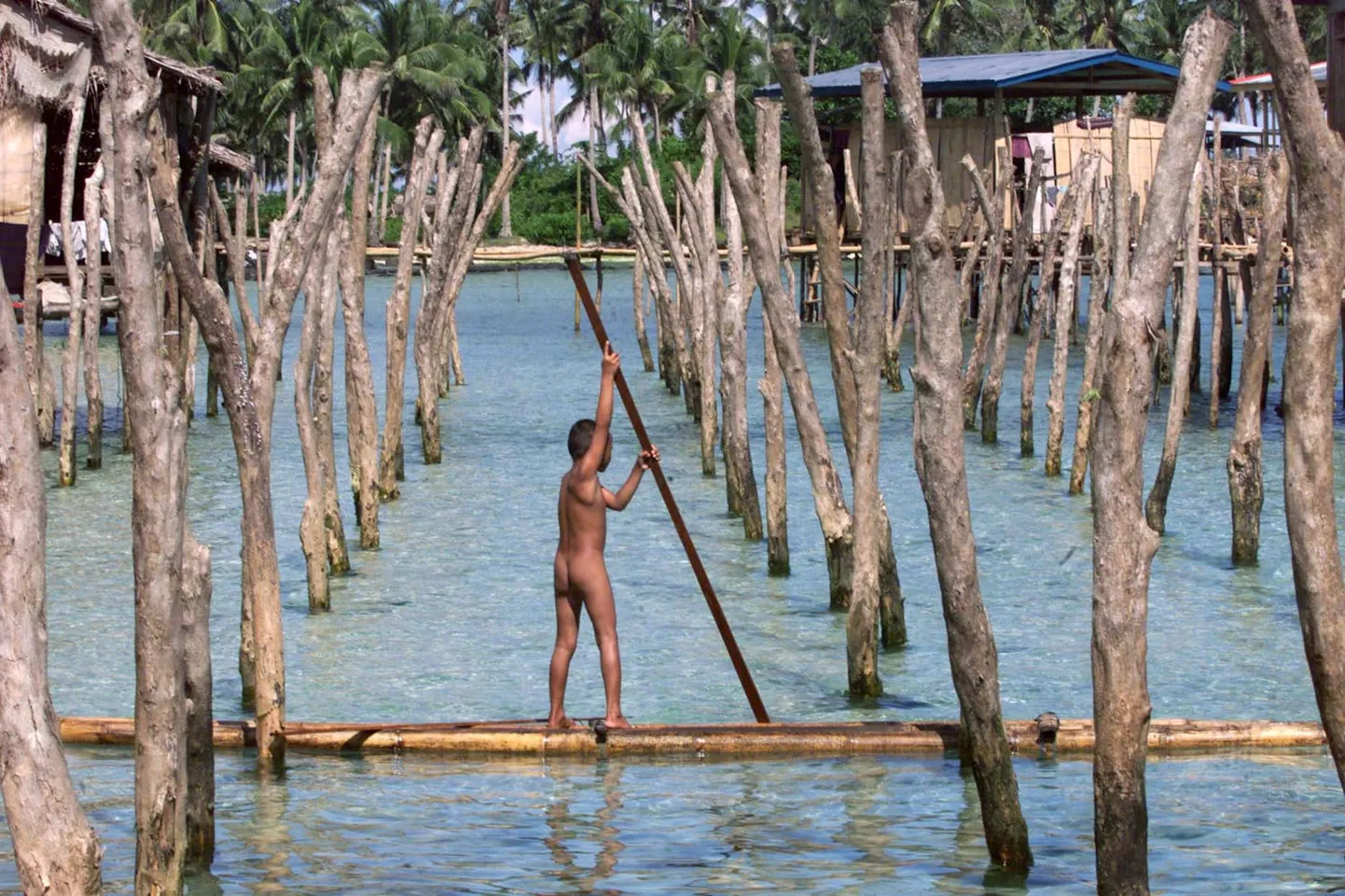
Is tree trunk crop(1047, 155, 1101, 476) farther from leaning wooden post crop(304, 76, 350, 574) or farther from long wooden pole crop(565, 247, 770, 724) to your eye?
long wooden pole crop(565, 247, 770, 724)

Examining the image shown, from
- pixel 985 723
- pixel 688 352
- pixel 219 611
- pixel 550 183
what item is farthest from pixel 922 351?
pixel 550 183

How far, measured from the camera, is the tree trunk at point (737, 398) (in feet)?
39.4

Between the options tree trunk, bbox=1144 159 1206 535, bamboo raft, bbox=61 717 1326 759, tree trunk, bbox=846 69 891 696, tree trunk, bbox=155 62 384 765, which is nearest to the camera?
tree trunk, bbox=155 62 384 765

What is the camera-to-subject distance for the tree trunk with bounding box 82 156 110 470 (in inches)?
564

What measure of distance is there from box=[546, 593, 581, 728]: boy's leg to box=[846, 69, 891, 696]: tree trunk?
4.17ft

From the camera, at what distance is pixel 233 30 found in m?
46.7

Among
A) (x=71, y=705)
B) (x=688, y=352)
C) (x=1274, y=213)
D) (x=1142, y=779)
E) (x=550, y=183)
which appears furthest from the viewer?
(x=550, y=183)

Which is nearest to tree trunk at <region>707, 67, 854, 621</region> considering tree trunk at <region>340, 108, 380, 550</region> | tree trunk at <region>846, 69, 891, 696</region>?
tree trunk at <region>846, 69, 891, 696</region>

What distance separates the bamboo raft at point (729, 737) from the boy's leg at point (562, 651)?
0.14 meters

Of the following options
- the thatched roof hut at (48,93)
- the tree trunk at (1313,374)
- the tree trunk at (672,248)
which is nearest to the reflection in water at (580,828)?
the tree trunk at (1313,374)

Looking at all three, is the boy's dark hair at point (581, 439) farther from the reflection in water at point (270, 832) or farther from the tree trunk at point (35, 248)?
the tree trunk at point (35, 248)

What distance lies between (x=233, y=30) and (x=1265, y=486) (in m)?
37.4

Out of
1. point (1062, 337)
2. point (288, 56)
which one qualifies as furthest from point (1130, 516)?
point (288, 56)

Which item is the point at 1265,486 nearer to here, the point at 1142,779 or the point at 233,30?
the point at 1142,779
